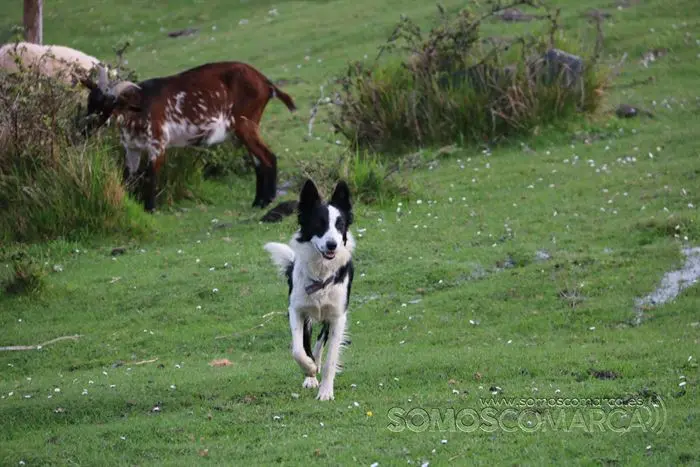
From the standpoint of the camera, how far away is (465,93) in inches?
819

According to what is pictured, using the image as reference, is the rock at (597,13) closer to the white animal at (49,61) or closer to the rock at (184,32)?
the rock at (184,32)

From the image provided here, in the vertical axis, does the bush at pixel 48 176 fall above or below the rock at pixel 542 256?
above

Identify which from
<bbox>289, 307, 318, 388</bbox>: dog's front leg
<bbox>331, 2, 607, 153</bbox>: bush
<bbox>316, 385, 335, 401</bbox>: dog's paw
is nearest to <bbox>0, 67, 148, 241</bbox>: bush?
<bbox>331, 2, 607, 153</bbox>: bush

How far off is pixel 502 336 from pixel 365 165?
6218 millimetres

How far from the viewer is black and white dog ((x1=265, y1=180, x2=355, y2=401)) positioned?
10.0 metres

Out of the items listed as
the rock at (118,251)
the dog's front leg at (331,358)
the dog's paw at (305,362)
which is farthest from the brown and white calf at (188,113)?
the dog's paw at (305,362)

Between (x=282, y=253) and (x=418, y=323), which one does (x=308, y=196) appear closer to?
(x=282, y=253)

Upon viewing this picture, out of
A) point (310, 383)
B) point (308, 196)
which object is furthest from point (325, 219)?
point (310, 383)

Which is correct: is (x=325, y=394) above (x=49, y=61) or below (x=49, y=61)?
below

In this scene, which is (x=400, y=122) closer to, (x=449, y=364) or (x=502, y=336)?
(x=502, y=336)

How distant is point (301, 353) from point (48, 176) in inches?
322

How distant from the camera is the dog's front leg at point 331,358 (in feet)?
31.8

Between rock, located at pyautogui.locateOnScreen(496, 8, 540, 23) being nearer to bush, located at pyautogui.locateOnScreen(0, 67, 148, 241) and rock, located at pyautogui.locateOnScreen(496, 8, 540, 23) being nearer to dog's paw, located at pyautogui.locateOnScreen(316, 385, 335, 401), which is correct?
bush, located at pyautogui.locateOnScreen(0, 67, 148, 241)

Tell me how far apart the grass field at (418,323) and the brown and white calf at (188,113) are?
0.80m
